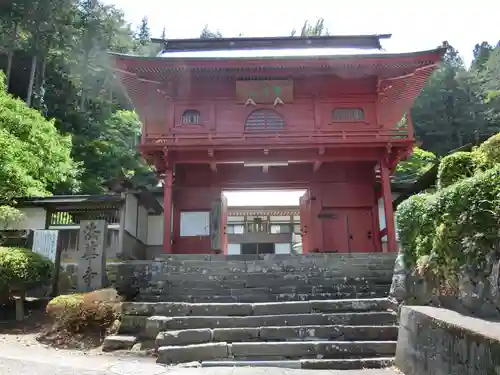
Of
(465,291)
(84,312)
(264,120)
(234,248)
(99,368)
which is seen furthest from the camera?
(234,248)

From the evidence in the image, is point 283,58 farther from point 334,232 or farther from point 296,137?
point 334,232

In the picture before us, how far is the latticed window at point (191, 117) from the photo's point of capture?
16.1m

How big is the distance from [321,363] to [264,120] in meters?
11.1

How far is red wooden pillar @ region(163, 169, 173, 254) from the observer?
14.2m

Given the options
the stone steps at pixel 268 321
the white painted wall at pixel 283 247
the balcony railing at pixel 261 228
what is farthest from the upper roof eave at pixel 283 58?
the white painted wall at pixel 283 247

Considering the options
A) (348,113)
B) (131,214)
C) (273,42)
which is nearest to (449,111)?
(273,42)

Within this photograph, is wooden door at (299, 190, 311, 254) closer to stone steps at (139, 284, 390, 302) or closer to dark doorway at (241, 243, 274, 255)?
stone steps at (139, 284, 390, 302)

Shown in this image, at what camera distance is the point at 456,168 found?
715cm

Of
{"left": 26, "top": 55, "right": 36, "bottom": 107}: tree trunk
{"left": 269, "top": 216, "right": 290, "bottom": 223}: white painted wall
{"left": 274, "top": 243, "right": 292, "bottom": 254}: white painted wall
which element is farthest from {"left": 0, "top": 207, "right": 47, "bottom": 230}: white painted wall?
{"left": 26, "top": 55, "right": 36, "bottom": 107}: tree trunk

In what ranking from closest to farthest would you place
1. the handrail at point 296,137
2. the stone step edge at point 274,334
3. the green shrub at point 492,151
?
1. the green shrub at point 492,151
2. the stone step edge at point 274,334
3. the handrail at point 296,137

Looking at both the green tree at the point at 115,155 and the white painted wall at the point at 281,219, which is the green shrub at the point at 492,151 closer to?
the white painted wall at the point at 281,219

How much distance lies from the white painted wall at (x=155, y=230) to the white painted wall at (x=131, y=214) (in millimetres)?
1841

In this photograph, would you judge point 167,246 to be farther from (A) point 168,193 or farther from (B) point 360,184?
(B) point 360,184

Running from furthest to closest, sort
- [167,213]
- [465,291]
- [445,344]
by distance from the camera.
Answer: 1. [167,213]
2. [465,291]
3. [445,344]
